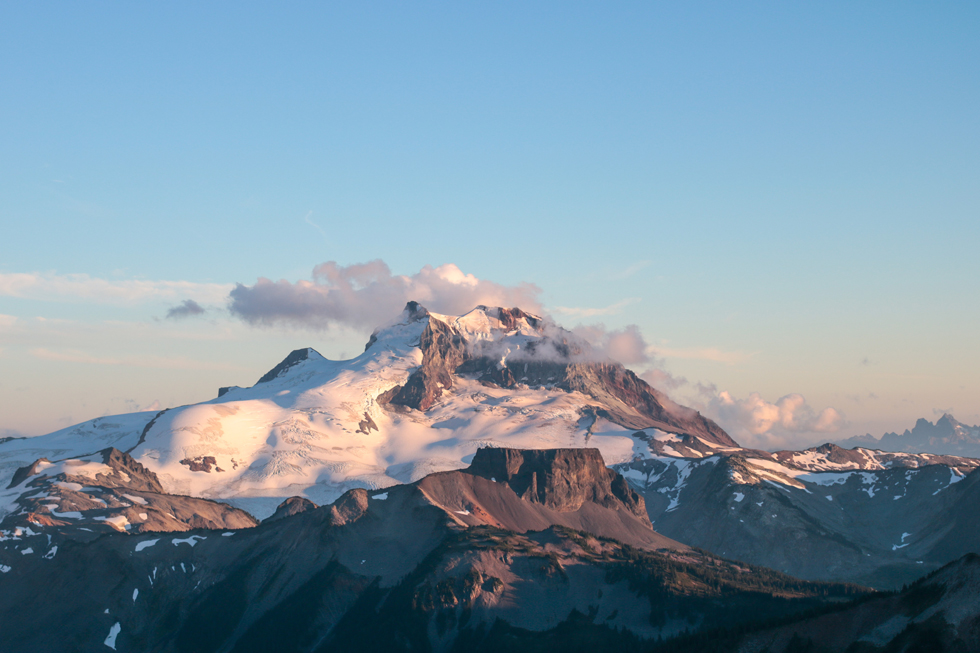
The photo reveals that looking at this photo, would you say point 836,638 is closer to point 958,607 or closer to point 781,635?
point 781,635

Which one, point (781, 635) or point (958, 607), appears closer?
point (958, 607)

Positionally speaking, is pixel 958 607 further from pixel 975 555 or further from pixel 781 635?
pixel 781 635

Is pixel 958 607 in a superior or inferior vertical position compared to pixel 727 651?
superior

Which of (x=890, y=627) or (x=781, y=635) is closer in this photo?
(x=890, y=627)

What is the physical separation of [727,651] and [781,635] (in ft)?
36.4

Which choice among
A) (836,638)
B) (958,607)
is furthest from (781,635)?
(958,607)

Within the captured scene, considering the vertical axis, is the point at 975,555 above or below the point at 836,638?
above

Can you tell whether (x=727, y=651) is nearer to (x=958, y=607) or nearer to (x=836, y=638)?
(x=836, y=638)

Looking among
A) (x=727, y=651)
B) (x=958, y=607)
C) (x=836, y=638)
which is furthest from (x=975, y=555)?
(x=727, y=651)

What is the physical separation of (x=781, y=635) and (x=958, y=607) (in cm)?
3372

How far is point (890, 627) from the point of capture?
182 metres

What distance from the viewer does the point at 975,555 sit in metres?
180

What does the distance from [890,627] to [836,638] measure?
10.7 metres

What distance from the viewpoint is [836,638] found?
7446 inches
